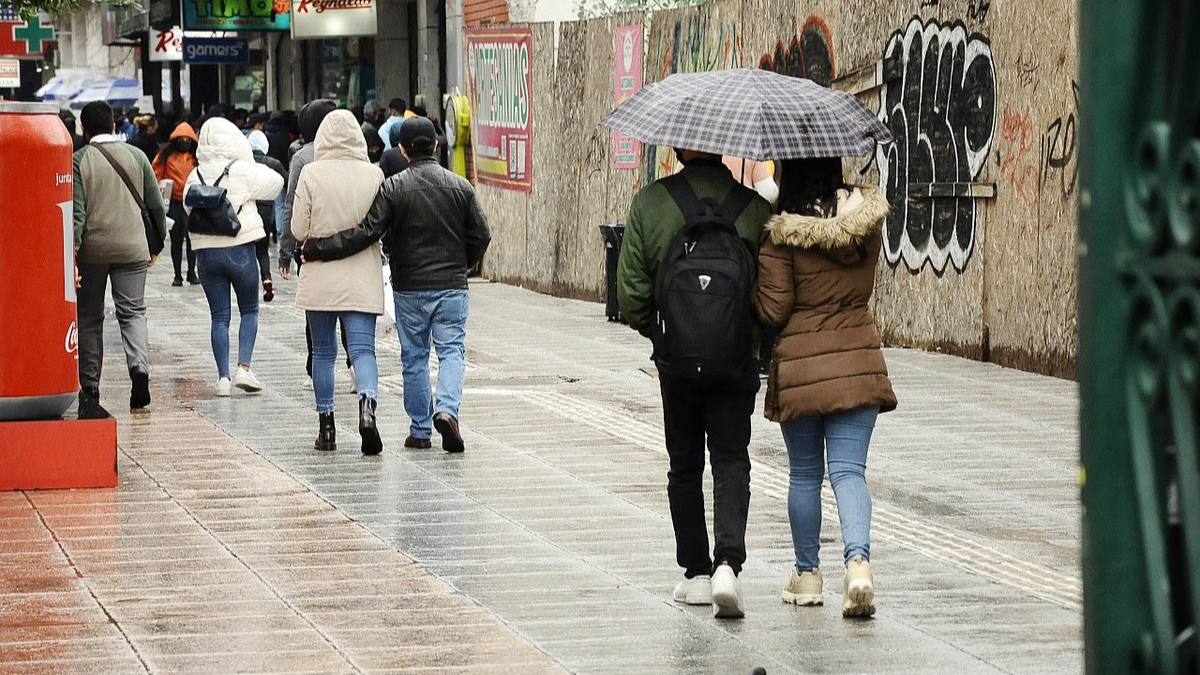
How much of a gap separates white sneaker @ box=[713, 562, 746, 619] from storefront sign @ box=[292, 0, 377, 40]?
22.5 metres

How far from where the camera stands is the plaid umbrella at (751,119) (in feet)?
21.1

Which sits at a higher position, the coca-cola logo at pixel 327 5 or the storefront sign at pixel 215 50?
the coca-cola logo at pixel 327 5

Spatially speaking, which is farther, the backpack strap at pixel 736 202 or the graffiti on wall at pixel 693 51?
the graffiti on wall at pixel 693 51

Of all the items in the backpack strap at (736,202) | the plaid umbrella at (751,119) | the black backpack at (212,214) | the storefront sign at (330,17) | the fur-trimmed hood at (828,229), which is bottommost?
the black backpack at (212,214)

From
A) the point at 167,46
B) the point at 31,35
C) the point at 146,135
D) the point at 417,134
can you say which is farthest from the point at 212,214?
the point at 167,46

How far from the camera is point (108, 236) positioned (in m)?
11.8

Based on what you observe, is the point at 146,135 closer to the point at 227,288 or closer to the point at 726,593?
the point at 227,288

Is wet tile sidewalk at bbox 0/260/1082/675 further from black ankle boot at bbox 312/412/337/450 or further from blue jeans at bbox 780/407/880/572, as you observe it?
blue jeans at bbox 780/407/880/572

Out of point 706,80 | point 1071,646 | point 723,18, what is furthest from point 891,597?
point 723,18

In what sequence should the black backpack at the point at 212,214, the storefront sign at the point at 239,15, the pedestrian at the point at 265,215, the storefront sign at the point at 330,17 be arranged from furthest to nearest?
the storefront sign at the point at 239,15 → the storefront sign at the point at 330,17 → the pedestrian at the point at 265,215 → the black backpack at the point at 212,214

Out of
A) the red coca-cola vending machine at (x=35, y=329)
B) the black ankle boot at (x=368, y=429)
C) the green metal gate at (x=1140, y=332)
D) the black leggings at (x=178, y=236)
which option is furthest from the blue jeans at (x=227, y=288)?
the green metal gate at (x=1140, y=332)

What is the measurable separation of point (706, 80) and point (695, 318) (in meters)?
0.98

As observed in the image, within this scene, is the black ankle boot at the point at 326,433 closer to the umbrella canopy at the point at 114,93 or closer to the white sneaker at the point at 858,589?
the white sneaker at the point at 858,589

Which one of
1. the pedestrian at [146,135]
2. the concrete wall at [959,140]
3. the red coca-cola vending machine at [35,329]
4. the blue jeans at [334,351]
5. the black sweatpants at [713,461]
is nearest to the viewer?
the black sweatpants at [713,461]
